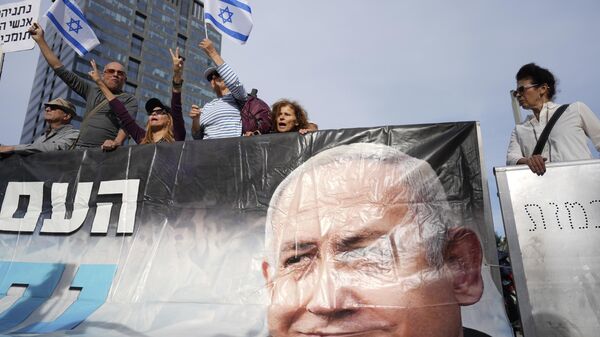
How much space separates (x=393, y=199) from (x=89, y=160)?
271 centimetres

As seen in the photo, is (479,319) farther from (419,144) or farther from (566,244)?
(419,144)

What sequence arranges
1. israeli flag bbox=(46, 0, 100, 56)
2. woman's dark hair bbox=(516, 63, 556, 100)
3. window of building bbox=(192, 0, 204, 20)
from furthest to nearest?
1. window of building bbox=(192, 0, 204, 20)
2. israeli flag bbox=(46, 0, 100, 56)
3. woman's dark hair bbox=(516, 63, 556, 100)

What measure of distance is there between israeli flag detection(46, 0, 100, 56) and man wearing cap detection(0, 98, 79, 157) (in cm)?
76

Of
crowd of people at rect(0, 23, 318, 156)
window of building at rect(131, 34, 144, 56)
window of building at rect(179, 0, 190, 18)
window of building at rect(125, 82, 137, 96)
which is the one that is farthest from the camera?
window of building at rect(179, 0, 190, 18)

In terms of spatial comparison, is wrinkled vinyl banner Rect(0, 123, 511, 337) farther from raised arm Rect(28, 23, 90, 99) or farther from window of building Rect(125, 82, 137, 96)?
window of building Rect(125, 82, 137, 96)

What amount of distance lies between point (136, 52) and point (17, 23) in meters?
71.4

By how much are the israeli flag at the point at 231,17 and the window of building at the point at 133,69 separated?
221 ft

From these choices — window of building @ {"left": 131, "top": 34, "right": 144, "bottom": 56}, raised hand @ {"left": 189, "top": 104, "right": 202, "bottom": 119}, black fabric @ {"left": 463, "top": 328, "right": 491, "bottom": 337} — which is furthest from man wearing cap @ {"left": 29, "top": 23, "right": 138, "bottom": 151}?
window of building @ {"left": 131, "top": 34, "right": 144, "bottom": 56}

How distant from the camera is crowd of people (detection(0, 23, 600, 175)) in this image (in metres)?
2.58

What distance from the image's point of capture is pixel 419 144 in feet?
9.14

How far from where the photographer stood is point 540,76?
2842 millimetres


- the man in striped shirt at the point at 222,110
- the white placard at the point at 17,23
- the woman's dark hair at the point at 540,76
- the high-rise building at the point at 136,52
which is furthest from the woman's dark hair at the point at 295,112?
the high-rise building at the point at 136,52

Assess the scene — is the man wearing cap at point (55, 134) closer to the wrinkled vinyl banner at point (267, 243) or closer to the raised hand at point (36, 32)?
the raised hand at point (36, 32)

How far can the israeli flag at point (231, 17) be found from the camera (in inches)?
171
